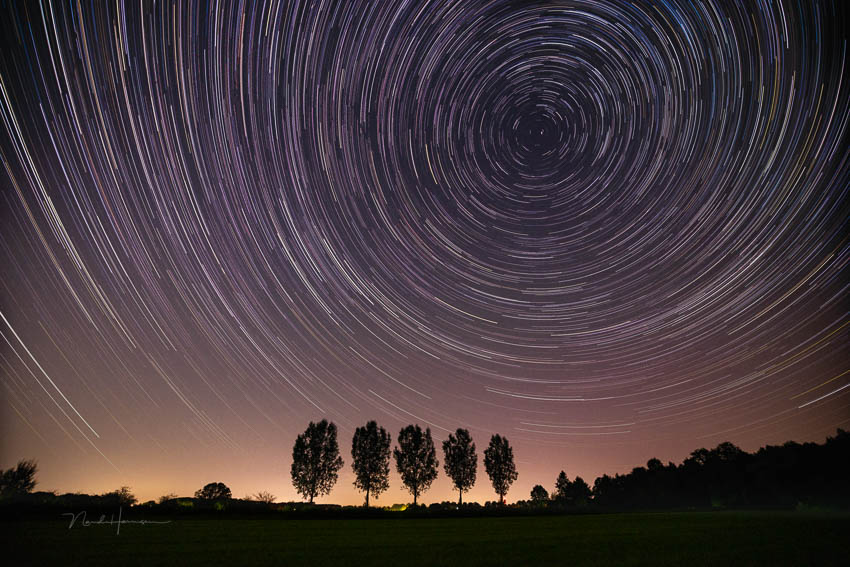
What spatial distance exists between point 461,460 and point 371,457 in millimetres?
15121

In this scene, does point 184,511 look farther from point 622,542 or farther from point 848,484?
point 848,484

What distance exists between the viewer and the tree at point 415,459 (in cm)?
5581

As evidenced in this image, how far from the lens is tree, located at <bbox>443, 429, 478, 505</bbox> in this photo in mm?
60469

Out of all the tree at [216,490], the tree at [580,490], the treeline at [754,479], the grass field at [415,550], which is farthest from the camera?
the tree at [580,490]

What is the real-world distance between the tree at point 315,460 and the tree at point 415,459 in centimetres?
893

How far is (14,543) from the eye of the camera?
1159cm

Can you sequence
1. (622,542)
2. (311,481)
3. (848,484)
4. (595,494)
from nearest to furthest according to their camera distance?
(622,542) < (311,481) < (848,484) < (595,494)

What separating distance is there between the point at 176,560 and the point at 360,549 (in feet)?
15.1

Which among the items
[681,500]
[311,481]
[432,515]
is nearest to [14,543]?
[432,515]

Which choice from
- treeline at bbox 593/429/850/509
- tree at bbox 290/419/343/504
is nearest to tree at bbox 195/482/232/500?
tree at bbox 290/419/343/504
